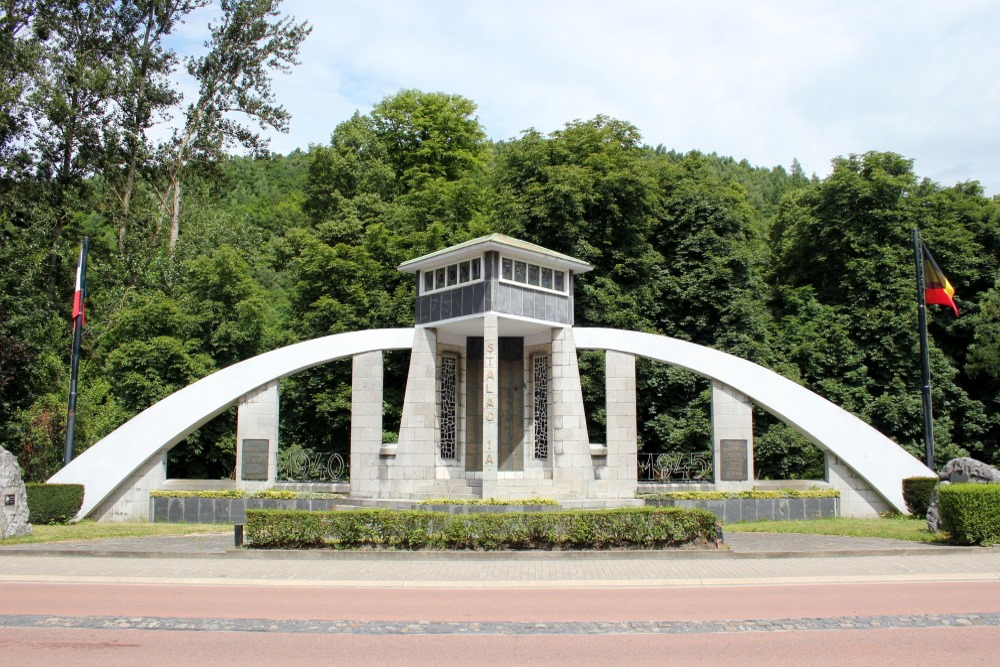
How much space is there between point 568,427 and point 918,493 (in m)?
8.72

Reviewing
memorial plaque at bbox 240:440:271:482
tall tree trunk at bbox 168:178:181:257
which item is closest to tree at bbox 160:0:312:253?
tall tree trunk at bbox 168:178:181:257

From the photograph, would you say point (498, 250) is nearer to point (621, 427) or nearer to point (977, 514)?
point (621, 427)

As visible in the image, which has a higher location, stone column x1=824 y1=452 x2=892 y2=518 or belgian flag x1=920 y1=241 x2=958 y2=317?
belgian flag x1=920 y1=241 x2=958 y2=317

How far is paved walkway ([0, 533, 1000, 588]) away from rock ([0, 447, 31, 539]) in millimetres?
1835

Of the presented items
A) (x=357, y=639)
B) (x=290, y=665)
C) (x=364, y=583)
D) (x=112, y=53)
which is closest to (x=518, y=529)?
(x=364, y=583)

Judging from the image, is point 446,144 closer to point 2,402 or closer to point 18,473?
point 2,402

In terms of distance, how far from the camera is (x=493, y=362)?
2070 centimetres

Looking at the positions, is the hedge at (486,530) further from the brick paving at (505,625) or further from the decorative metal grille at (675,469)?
the decorative metal grille at (675,469)

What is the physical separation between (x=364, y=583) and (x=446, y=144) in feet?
113

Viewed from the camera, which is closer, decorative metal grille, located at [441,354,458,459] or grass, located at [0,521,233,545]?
grass, located at [0,521,233,545]

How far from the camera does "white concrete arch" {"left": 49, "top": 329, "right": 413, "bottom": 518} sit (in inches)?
802

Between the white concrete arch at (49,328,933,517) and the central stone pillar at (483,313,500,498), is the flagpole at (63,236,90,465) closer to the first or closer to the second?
the white concrete arch at (49,328,933,517)

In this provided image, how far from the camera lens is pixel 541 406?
23.5 metres

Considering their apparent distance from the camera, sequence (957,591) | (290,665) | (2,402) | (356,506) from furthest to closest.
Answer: (2,402) < (356,506) < (957,591) < (290,665)
